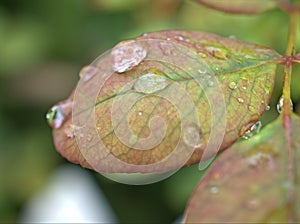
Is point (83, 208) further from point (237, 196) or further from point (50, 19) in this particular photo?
point (237, 196)

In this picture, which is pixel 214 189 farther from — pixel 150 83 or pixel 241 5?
pixel 241 5

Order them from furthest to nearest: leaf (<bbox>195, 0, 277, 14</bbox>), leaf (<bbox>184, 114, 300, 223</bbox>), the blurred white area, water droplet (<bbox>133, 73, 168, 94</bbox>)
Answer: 1. the blurred white area
2. leaf (<bbox>195, 0, 277, 14</bbox>)
3. water droplet (<bbox>133, 73, 168, 94</bbox>)
4. leaf (<bbox>184, 114, 300, 223</bbox>)

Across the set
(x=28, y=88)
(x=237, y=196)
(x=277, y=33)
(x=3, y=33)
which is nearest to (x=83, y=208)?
(x=28, y=88)

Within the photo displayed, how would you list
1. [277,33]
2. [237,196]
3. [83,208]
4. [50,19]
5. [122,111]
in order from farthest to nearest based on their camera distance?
[50,19] → [83,208] → [277,33] → [122,111] → [237,196]

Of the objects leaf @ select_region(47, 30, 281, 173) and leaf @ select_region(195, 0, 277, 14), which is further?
leaf @ select_region(195, 0, 277, 14)

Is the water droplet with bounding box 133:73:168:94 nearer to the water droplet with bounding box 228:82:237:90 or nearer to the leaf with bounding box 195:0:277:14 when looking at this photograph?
the water droplet with bounding box 228:82:237:90

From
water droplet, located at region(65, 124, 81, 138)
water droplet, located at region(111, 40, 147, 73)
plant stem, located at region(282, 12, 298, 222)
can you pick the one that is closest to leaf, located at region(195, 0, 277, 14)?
plant stem, located at region(282, 12, 298, 222)

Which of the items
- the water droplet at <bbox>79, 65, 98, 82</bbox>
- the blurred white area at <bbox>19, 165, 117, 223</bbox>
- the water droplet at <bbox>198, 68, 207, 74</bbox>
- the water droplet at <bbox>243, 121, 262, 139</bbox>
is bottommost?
the blurred white area at <bbox>19, 165, 117, 223</bbox>
